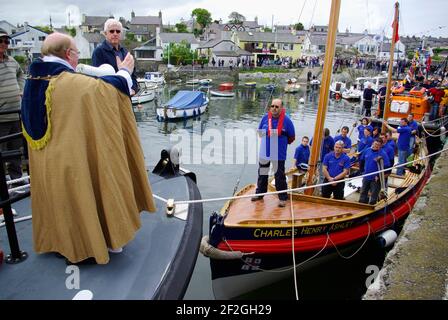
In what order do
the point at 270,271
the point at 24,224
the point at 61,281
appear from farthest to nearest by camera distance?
the point at 270,271 → the point at 24,224 → the point at 61,281

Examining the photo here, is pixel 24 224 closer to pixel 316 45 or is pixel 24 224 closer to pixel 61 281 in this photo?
pixel 61 281

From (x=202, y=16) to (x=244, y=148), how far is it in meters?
97.8

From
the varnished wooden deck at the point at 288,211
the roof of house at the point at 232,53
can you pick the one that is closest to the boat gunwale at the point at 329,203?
the varnished wooden deck at the point at 288,211

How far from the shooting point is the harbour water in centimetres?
859

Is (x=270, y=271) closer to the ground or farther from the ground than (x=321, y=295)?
farther from the ground

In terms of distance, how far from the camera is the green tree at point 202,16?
112m

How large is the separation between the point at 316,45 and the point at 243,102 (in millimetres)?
51352

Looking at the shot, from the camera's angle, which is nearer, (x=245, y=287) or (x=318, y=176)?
(x=245, y=287)

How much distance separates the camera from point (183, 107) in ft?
111

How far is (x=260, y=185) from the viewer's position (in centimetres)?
764
